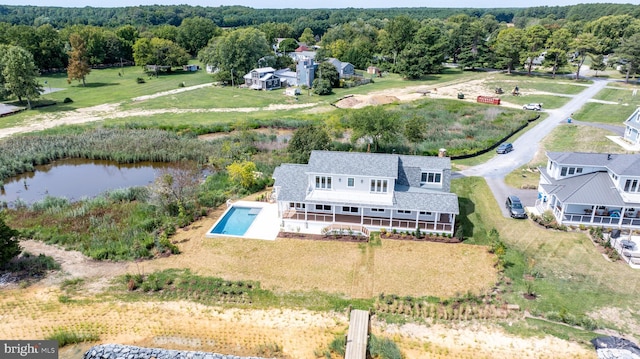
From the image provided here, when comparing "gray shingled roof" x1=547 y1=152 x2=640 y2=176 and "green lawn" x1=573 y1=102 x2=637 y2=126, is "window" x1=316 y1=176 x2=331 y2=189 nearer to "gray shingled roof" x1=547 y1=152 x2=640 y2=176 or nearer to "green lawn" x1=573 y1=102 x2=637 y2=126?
"gray shingled roof" x1=547 y1=152 x2=640 y2=176

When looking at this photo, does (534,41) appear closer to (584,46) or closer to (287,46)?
(584,46)

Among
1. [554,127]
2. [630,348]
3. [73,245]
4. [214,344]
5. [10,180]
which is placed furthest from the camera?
[554,127]

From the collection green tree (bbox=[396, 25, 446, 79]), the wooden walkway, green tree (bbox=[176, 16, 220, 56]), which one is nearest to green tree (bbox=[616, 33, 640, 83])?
green tree (bbox=[396, 25, 446, 79])

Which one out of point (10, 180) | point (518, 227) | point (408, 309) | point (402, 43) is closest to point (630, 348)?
point (408, 309)

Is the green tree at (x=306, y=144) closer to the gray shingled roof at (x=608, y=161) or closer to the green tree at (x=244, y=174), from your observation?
the green tree at (x=244, y=174)

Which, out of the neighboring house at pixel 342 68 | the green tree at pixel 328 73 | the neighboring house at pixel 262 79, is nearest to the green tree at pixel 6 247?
the green tree at pixel 328 73

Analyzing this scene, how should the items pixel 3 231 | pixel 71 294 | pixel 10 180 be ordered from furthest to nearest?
pixel 10 180 < pixel 3 231 < pixel 71 294

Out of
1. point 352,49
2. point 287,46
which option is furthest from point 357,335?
point 287,46

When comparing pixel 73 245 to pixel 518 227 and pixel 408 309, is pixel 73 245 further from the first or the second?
pixel 518 227
